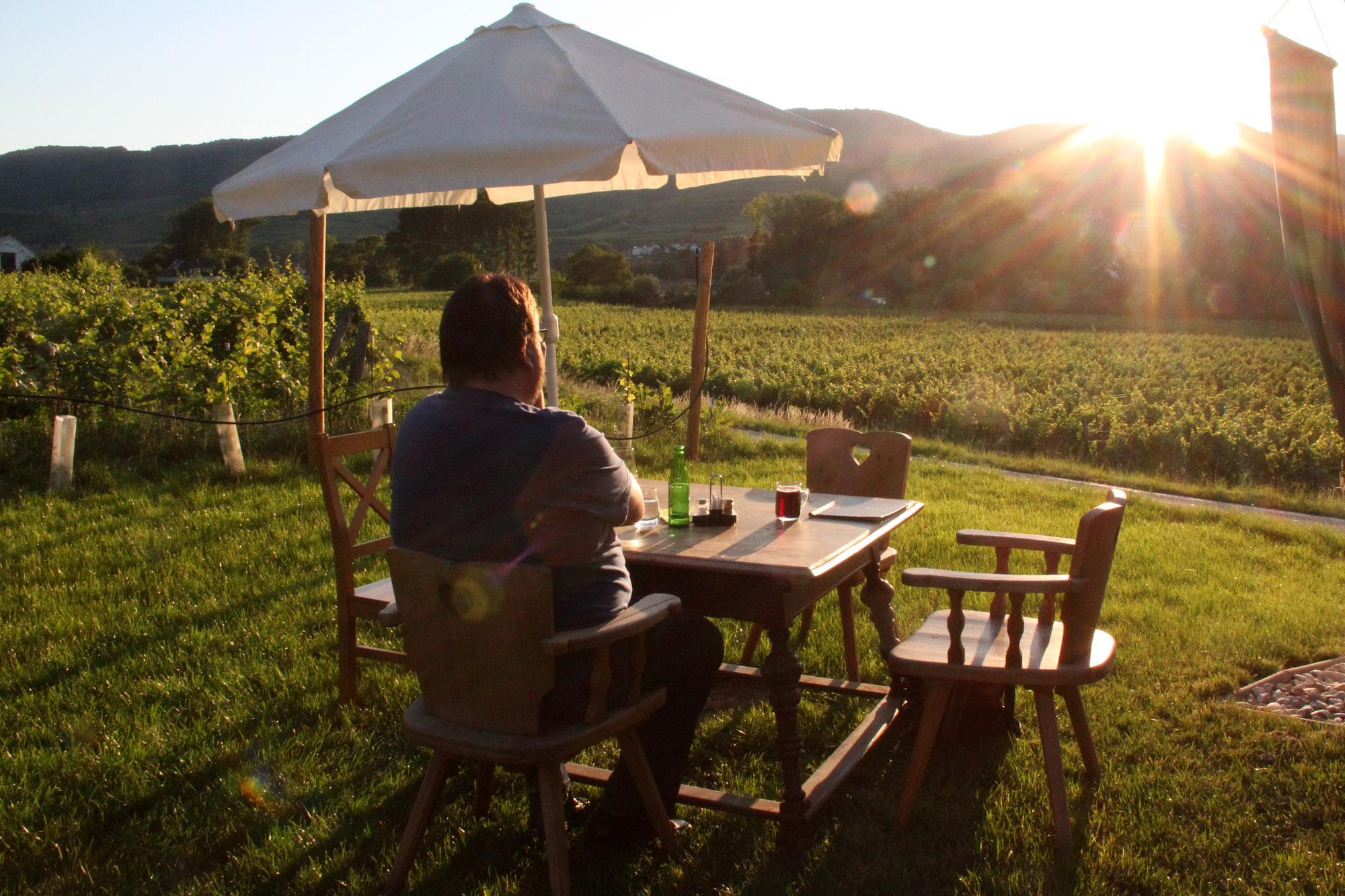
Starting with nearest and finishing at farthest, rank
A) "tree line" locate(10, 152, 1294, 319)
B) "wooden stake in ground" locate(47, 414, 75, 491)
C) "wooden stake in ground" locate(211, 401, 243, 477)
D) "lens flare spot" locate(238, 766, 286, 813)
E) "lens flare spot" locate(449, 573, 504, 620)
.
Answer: "lens flare spot" locate(449, 573, 504, 620)
"lens flare spot" locate(238, 766, 286, 813)
"wooden stake in ground" locate(47, 414, 75, 491)
"wooden stake in ground" locate(211, 401, 243, 477)
"tree line" locate(10, 152, 1294, 319)

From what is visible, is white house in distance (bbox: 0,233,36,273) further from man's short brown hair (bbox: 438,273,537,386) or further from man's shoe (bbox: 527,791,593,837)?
man's short brown hair (bbox: 438,273,537,386)

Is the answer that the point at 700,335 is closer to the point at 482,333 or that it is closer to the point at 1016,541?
the point at 1016,541

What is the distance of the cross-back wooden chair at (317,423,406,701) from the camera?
363cm

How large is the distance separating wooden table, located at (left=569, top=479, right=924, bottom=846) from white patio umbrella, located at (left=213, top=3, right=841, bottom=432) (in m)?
0.98

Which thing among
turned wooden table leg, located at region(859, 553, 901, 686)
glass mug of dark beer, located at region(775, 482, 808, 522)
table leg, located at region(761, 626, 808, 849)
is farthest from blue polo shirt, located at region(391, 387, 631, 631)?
turned wooden table leg, located at region(859, 553, 901, 686)

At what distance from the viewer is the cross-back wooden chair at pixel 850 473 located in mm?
4137

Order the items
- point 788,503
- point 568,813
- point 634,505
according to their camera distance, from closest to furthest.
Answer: point 634,505 < point 568,813 < point 788,503

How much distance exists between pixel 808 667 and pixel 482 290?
2470 mm

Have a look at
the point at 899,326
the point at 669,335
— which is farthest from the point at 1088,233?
the point at 669,335

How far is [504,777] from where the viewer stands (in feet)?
11.0

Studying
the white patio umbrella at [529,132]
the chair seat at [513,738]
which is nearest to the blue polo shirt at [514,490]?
the chair seat at [513,738]

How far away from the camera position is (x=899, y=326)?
34.3 m

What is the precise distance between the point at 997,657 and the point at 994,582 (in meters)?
0.36

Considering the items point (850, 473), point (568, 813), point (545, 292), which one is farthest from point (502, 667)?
point (850, 473)
